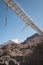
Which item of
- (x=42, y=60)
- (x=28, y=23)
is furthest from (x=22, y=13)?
(x=42, y=60)

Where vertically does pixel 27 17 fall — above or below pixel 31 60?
above

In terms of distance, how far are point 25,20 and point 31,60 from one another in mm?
9390

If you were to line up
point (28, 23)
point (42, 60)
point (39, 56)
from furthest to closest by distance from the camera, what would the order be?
1. point (39, 56)
2. point (42, 60)
3. point (28, 23)

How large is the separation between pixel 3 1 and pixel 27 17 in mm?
4766

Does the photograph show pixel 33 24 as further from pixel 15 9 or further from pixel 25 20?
pixel 15 9

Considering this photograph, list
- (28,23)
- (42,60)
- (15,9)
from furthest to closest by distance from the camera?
(42,60), (28,23), (15,9)

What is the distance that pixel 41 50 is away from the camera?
27.2m

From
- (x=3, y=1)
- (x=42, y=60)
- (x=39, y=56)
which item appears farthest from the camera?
(x=39, y=56)

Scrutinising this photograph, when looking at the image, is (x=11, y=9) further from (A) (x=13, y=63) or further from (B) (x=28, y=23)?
(A) (x=13, y=63)

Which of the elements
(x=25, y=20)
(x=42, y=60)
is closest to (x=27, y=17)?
(x=25, y=20)

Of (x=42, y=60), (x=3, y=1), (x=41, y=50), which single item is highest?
(x=3, y=1)

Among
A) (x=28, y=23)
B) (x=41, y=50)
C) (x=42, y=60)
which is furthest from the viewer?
(x=41, y=50)

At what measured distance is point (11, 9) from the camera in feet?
49.8

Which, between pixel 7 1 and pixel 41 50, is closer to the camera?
pixel 7 1
